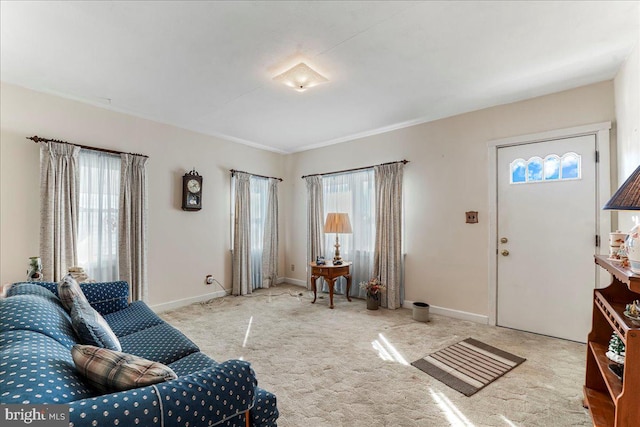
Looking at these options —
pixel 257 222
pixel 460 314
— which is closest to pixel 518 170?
pixel 460 314

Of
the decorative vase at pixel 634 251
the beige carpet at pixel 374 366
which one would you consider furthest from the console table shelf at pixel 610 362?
the beige carpet at pixel 374 366

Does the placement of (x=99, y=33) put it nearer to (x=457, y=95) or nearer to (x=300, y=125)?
(x=300, y=125)

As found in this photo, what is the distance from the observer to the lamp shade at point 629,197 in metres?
1.26

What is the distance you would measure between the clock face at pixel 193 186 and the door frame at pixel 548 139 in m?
3.89

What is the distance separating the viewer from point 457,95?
123 inches

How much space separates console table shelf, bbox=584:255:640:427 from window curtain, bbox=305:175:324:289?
11.7 ft

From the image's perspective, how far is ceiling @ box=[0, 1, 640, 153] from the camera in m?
1.86

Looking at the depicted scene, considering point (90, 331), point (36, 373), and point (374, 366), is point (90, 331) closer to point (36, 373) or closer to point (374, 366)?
point (36, 373)

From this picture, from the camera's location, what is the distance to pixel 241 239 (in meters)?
4.69

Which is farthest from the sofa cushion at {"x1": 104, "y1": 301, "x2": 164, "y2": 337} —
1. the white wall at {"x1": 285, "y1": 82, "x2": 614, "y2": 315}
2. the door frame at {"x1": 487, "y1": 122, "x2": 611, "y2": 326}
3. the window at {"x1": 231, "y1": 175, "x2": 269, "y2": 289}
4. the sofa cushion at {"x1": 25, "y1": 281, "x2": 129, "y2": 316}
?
the door frame at {"x1": 487, "y1": 122, "x2": 611, "y2": 326}

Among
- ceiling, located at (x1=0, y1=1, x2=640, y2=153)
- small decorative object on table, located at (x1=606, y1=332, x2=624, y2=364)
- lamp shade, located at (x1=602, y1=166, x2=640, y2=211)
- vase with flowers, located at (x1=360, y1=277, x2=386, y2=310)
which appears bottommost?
vase with flowers, located at (x1=360, y1=277, x2=386, y2=310)

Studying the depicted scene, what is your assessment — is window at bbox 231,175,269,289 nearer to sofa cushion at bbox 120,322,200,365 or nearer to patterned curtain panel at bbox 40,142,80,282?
patterned curtain panel at bbox 40,142,80,282

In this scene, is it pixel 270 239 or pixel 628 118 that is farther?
pixel 270 239

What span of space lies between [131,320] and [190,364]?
3.31ft
